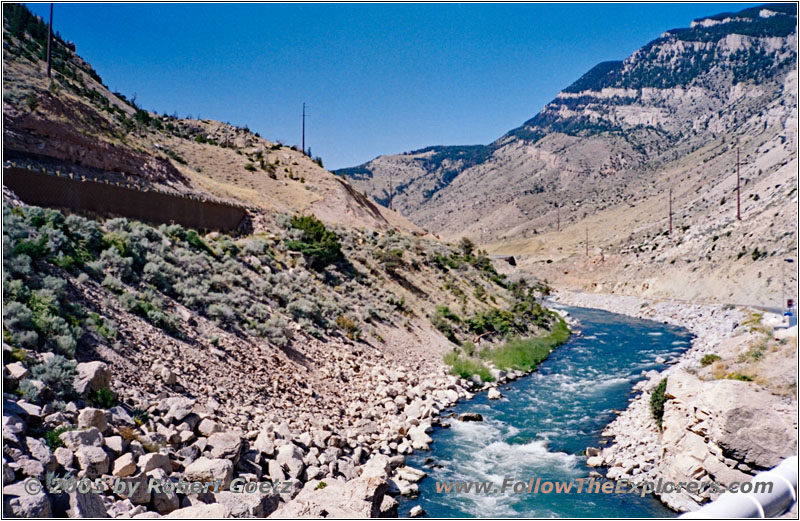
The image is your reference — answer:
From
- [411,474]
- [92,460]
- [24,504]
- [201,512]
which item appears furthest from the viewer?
[411,474]

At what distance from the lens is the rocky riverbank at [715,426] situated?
34.4 feet

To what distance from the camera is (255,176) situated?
140 feet

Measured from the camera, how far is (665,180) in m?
104

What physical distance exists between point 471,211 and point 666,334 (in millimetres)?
114727

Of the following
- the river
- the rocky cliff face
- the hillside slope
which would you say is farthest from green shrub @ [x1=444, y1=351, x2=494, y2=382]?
the rocky cliff face

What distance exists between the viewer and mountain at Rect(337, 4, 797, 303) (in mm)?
50750

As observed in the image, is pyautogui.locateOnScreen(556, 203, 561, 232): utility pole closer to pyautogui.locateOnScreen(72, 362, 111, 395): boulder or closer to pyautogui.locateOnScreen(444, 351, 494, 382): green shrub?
pyautogui.locateOnScreen(444, 351, 494, 382): green shrub

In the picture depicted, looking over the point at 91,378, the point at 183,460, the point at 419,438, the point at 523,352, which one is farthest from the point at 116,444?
the point at 523,352

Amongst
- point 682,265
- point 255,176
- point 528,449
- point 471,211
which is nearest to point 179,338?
point 528,449

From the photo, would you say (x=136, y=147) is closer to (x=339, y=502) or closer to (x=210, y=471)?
(x=210, y=471)

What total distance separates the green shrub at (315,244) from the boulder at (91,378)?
1702cm

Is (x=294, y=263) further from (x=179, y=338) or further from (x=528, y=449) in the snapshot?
(x=528, y=449)

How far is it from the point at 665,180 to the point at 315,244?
96191mm

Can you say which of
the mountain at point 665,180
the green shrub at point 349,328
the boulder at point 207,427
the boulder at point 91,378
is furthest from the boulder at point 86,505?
the mountain at point 665,180
